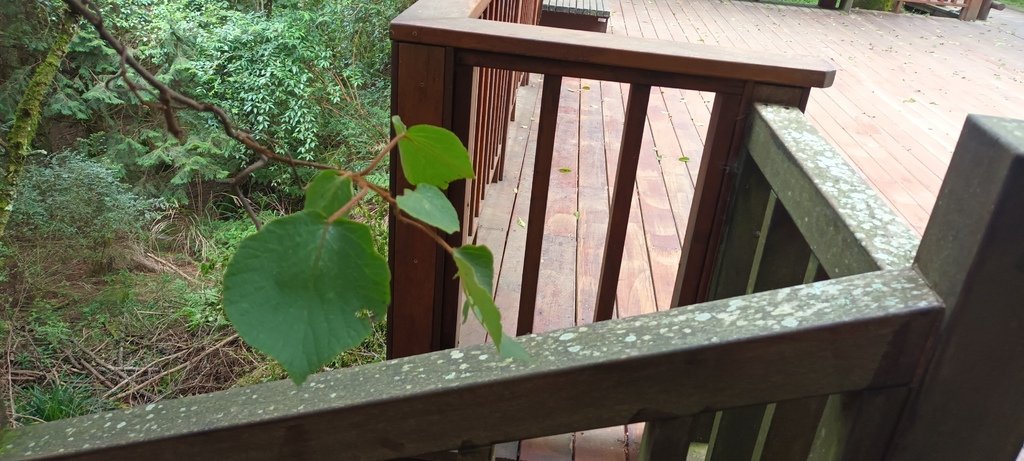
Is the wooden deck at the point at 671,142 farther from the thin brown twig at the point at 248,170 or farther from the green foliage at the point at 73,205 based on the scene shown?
the green foliage at the point at 73,205

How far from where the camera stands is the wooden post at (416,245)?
130 centimetres

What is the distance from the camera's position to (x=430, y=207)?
16.2 inches

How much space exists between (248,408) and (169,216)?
18.1 ft

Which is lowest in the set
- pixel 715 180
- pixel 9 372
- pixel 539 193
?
pixel 9 372

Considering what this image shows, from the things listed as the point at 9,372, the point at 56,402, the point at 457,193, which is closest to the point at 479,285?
the point at 457,193

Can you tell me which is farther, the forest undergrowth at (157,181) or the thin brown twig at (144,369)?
the forest undergrowth at (157,181)

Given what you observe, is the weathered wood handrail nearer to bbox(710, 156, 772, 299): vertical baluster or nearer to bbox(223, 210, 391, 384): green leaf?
bbox(710, 156, 772, 299): vertical baluster

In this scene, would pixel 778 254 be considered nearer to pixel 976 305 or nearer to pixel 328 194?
pixel 976 305

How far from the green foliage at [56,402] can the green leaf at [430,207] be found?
138 inches

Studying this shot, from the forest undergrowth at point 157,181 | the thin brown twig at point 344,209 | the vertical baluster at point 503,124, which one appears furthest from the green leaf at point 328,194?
the forest undergrowth at point 157,181

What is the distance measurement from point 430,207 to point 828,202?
27.8 inches

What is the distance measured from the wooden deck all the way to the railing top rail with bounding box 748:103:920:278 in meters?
0.84

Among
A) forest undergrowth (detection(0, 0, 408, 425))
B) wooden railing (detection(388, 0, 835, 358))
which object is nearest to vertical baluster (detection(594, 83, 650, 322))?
wooden railing (detection(388, 0, 835, 358))

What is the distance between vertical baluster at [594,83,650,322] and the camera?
1381 millimetres
